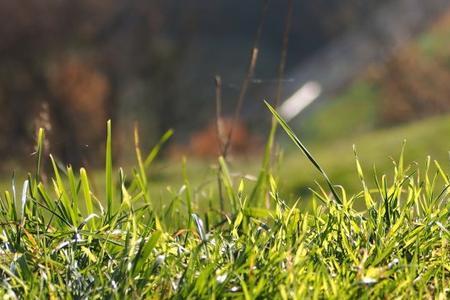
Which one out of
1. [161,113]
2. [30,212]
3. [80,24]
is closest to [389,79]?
[161,113]

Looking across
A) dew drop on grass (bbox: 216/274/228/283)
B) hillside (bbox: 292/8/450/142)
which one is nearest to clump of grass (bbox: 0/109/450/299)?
dew drop on grass (bbox: 216/274/228/283)

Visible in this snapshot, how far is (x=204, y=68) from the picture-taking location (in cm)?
3153

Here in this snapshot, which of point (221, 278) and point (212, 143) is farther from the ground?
Result: point (221, 278)

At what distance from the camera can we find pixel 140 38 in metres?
29.3

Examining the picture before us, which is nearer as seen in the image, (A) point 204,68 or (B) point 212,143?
(B) point 212,143

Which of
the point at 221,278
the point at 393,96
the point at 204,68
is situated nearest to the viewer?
the point at 221,278

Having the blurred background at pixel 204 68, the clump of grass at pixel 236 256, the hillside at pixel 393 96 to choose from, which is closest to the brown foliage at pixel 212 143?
the blurred background at pixel 204 68

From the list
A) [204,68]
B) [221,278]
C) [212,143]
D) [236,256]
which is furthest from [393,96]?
[221,278]

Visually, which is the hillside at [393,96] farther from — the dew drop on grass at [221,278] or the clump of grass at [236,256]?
the dew drop on grass at [221,278]

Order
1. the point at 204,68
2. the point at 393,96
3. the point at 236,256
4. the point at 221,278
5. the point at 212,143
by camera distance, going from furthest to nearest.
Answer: the point at 204,68 → the point at 212,143 → the point at 393,96 → the point at 236,256 → the point at 221,278

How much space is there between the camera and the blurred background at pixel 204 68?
24.7 m

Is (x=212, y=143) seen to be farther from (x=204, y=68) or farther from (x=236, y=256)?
(x=236, y=256)

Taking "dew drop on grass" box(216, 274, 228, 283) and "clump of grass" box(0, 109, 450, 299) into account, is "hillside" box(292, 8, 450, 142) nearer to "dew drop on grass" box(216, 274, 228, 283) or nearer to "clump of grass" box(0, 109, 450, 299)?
"clump of grass" box(0, 109, 450, 299)

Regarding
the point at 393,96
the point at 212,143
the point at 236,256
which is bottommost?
the point at 212,143
